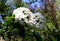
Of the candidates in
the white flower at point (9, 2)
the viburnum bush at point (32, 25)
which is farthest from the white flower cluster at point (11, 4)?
the viburnum bush at point (32, 25)

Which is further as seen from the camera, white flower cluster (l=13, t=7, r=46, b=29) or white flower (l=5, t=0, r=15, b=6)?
white flower (l=5, t=0, r=15, b=6)

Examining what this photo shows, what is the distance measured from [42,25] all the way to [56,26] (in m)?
0.20

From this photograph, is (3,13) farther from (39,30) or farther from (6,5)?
(39,30)

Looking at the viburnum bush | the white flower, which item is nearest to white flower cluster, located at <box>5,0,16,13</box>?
the white flower

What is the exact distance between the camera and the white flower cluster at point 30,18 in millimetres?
1880

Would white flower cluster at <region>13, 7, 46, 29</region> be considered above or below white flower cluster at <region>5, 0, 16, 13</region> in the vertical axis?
below

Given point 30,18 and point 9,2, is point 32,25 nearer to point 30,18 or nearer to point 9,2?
point 30,18

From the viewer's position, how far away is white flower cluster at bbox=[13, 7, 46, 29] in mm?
1880

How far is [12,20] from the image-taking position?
1.95 metres

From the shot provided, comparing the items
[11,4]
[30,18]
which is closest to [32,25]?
[30,18]

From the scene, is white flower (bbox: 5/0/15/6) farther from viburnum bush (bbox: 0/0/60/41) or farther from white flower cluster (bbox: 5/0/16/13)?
viburnum bush (bbox: 0/0/60/41)

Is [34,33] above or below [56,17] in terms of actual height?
below

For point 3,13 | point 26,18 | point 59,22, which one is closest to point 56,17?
point 59,22

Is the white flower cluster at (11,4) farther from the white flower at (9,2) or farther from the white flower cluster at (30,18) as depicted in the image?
the white flower cluster at (30,18)
